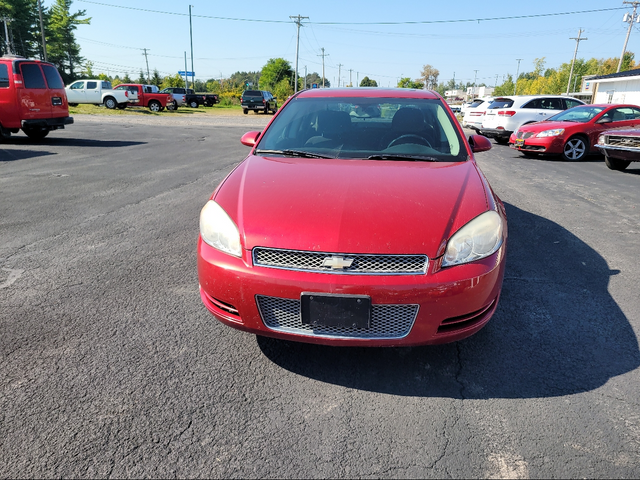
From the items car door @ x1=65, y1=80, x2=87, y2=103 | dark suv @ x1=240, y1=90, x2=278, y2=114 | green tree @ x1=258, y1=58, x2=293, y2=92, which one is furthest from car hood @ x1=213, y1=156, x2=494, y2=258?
green tree @ x1=258, y1=58, x2=293, y2=92

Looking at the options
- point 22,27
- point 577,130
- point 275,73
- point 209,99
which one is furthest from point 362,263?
point 275,73

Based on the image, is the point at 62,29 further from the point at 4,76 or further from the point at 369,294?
the point at 369,294

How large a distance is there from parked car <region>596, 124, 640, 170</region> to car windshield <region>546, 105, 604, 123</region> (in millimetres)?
1931

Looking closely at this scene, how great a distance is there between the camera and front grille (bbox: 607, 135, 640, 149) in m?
9.42

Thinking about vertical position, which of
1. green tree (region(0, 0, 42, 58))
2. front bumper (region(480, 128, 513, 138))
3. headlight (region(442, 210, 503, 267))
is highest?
green tree (region(0, 0, 42, 58))

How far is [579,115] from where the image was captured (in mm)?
12094

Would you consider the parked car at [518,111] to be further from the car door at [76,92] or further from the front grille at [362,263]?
the car door at [76,92]

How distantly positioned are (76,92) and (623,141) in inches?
1278

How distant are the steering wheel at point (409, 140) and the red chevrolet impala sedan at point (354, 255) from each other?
Answer: 1.90 feet

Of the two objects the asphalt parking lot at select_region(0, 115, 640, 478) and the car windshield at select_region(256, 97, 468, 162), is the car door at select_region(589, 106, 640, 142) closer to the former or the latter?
the asphalt parking lot at select_region(0, 115, 640, 478)

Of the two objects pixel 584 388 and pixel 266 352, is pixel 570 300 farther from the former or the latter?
pixel 266 352

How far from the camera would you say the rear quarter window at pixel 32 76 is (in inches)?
463

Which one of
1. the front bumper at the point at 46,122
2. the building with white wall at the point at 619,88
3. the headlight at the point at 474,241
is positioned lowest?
the front bumper at the point at 46,122

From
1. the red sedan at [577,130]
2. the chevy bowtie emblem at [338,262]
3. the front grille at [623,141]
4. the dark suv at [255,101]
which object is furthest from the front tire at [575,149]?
the dark suv at [255,101]
